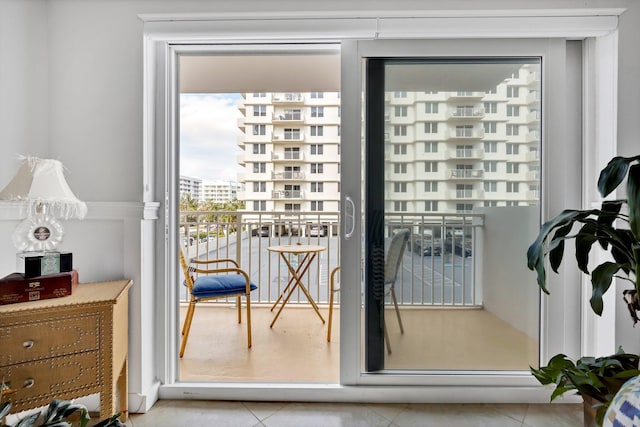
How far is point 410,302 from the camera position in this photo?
208 centimetres

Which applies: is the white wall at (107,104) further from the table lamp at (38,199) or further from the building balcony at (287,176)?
the building balcony at (287,176)

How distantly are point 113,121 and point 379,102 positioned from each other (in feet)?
4.74

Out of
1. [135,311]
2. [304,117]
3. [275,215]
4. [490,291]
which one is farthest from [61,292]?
[304,117]

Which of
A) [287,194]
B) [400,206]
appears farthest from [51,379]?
[287,194]

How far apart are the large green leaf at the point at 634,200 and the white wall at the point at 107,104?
806 millimetres

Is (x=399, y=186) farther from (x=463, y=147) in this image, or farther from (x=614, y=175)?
(x=614, y=175)

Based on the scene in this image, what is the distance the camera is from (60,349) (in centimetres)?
149

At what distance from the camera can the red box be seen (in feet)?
4.85

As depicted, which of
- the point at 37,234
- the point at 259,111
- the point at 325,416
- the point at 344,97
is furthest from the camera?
the point at 259,111

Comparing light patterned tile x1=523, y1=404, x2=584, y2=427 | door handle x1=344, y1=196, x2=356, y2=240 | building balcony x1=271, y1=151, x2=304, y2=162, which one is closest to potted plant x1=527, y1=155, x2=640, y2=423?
light patterned tile x1=523, y1=404, x2=584, y2=427

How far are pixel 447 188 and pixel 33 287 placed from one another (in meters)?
2.04

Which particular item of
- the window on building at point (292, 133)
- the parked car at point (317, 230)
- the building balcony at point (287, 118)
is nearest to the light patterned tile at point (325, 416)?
the parked car at point (317, 230)

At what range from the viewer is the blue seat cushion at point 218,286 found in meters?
2.68

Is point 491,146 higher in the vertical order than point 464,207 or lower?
higher
